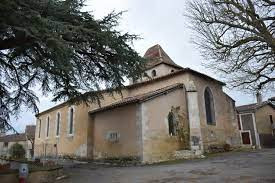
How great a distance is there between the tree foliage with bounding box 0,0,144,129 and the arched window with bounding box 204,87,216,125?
10.6 meters

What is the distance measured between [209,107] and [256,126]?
13196 mm

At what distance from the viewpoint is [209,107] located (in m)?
20.5

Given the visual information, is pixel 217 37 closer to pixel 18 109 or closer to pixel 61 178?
pixel 61 178

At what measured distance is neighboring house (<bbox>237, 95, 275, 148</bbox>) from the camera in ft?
99.3

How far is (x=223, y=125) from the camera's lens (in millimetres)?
21062

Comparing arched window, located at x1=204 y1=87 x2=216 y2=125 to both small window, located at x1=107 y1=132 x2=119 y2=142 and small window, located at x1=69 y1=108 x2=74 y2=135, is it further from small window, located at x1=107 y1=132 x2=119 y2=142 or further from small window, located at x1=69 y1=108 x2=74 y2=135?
small window, located at x1=69 y1=108 x2=74 y2=135

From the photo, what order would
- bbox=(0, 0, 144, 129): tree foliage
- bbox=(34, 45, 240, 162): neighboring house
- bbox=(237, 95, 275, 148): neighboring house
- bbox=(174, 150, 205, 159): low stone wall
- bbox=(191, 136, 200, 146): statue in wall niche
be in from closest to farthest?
bbox=(0, 0, 144, 129): tree foliage → bbox=(34, 45, 240, 162): neighboring house → bbox=(174, 150, 205, 159): low stone wall → bbox=(191, 136, 200, 146): statue in wall niche → bbox=(237, 95, 275, 148): neighboring house

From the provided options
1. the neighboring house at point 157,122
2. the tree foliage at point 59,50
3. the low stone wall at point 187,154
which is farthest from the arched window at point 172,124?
the tree foliage at point 59,50

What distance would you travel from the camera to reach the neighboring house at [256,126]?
99.3ft

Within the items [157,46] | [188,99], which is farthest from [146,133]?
A: [157,46]

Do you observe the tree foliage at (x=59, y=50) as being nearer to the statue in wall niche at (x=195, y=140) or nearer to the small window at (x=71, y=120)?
the statue in wall niche at (x=195, y=140)

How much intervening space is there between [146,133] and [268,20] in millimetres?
9272

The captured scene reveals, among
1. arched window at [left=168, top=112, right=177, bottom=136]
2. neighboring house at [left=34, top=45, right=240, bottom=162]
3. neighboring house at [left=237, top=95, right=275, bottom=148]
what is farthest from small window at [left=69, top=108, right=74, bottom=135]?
neighboring house at [left=237, top=95, right=275, bottom=148]

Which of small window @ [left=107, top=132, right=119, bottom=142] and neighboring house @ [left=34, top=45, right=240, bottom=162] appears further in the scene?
small window @ [left=107, top=132, right=119, bottom=142]
